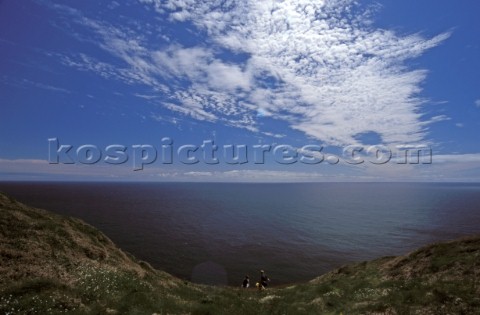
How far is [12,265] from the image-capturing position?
20.1 m

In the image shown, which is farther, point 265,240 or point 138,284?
point 265,240

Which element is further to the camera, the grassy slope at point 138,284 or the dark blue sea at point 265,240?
the dark blue sea at point 265,240

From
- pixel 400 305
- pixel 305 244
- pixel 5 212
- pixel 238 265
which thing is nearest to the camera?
pixel 400 305

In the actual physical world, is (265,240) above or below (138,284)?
below

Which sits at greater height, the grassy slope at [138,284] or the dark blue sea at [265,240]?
the grassy slope at [138,284]

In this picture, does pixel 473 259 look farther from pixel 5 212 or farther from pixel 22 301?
pixel 5 212

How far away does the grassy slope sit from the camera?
16.5 m

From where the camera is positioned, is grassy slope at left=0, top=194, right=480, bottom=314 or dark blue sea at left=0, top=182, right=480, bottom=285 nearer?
grassy slope at left=0, top=194, right=480, bottom=314

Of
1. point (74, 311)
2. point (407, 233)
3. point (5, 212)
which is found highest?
point (5, 212)

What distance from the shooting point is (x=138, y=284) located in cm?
2183

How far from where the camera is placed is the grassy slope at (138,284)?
1647 centimetres

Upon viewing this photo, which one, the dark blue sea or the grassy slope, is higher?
the grassy slope

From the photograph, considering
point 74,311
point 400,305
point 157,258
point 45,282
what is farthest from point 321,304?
point 157,258

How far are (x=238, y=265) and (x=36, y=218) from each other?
147ft
